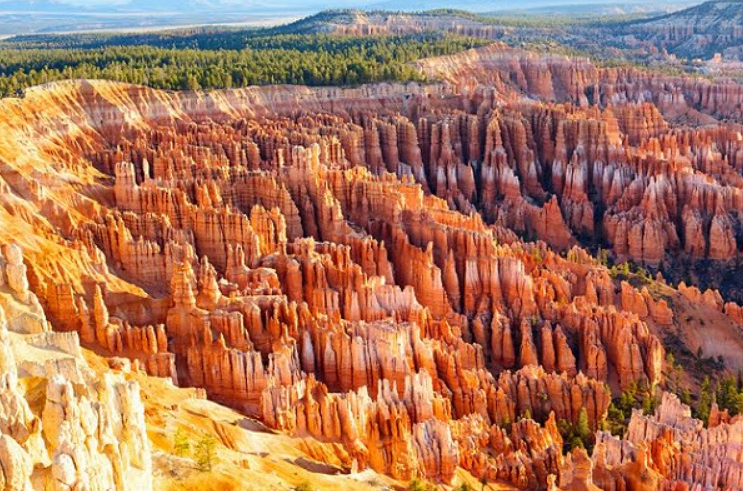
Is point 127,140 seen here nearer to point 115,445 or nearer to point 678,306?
point 678,306

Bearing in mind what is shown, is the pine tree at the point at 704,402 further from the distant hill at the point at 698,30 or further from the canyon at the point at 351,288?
the distant hill at the point at 698,30

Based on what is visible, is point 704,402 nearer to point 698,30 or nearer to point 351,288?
point 351,288

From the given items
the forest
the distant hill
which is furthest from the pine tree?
the distant hill

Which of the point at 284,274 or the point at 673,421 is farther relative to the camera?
the point at 284,274

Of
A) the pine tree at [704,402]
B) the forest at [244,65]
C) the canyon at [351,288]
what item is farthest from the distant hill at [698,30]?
the pine tree at [704,402]

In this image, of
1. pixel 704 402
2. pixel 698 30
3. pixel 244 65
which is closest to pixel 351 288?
pixel 704 402

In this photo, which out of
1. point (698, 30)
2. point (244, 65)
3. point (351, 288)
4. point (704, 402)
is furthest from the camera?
point (698, 30)

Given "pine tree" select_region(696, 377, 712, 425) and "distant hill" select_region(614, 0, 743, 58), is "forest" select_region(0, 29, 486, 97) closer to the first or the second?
"pine tree" select_region(696, 377, 712, 425)

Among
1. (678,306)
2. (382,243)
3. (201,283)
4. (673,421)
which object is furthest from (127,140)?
(673,421)

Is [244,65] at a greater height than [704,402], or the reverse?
[244,65]

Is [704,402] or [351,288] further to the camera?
[351,288]
